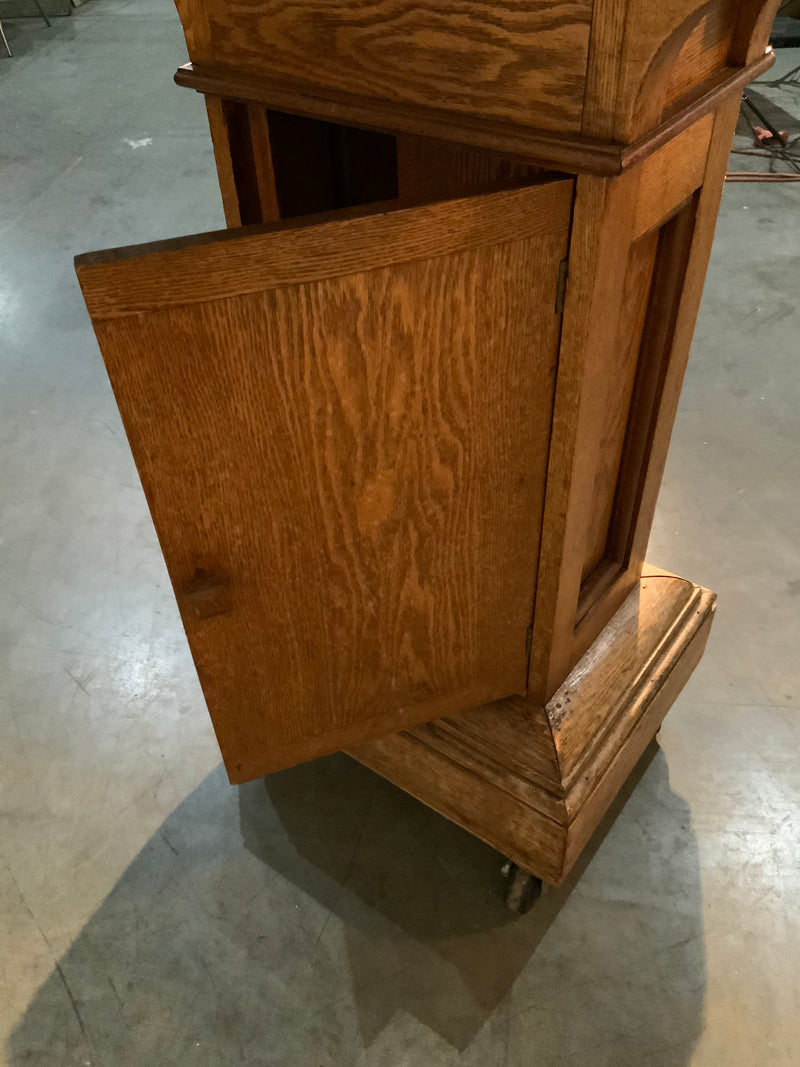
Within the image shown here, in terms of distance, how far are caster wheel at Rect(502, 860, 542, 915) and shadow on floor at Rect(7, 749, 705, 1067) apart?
1.1 inches

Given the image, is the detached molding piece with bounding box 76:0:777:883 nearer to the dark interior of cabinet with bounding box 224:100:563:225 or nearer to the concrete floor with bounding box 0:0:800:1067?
the dark interior of cabinet with bounding box 224:100:563:225

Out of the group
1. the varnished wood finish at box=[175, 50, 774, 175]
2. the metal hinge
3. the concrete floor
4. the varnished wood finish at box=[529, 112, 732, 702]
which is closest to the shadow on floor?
the concrete floor

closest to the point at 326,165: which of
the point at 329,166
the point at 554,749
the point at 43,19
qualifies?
the point at 329,166

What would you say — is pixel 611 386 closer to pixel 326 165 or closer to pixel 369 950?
pixel 326 165

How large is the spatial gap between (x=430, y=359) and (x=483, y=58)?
0.28 metres

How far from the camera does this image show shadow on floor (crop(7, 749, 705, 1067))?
1302mm

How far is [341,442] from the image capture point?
91 centimetres

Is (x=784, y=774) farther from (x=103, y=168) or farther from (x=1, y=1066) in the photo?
(x=103, y=168)

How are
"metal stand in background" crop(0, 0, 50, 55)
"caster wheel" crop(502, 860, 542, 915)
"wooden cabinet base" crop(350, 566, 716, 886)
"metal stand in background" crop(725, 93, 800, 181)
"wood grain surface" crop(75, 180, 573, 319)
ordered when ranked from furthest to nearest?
"metal stand in background" crop(0, 0, 50, 55)
"metal stand in background" crop(725, 93, 800, 181)
"caster wheel" crop(502, 860, 542, 915)
"wooden cabinet base" crop(350, 566, 716, 886)
"wood grain surface" crop(75, 180, 573, 319)

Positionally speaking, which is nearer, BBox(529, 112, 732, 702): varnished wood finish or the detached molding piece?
the detached molding piece

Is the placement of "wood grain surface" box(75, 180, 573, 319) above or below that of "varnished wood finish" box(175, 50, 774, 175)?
below

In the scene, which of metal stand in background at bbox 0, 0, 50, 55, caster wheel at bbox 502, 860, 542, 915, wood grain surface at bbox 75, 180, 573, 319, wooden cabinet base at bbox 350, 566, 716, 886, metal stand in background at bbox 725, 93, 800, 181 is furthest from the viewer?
metal stand in background at bbox 0, 0, 50, 55

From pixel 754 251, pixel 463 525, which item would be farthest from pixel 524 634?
pixel 754 251

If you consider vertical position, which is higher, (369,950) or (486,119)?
(486,119)
